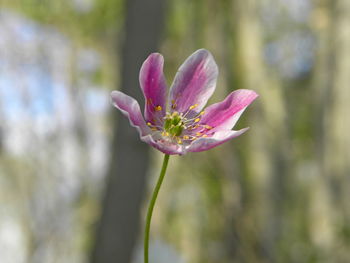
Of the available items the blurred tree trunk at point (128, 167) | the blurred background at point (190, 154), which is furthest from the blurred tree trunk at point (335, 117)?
the blurred tree trunk at point (128, 167)

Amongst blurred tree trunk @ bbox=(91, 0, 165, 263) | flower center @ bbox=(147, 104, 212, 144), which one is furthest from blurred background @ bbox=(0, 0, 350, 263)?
flower center @ bbox=(147, 104, 212, 144)

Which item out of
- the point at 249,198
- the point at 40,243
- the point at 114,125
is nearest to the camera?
the point at 114,125

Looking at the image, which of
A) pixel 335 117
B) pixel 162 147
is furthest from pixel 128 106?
pixel 335 117

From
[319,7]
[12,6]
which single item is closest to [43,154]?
[12,6]

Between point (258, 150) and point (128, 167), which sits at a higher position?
point (128, 167)

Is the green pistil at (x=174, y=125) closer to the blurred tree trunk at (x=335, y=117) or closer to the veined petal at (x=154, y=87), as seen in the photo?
the veined petal at (x=154, y=87)

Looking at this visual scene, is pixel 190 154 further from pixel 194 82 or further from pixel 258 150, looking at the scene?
pixel 194 82

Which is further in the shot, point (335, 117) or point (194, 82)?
point (335, 117)

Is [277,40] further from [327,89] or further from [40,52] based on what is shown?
[327,89]
